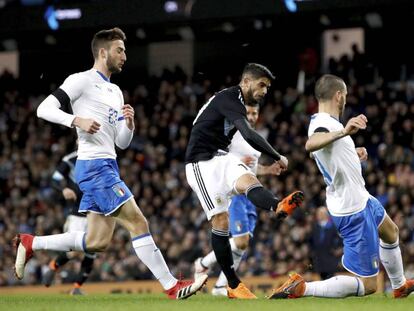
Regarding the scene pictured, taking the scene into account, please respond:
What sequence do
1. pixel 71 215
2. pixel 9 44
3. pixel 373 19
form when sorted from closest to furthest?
pixel 71 215, pixel 373 19, pixel 9 44

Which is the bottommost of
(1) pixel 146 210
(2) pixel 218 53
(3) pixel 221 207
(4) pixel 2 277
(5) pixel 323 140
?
(4) pixel 2 277

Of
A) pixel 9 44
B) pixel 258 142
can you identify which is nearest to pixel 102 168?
pixel 258 142

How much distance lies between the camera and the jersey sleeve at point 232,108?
9070mm

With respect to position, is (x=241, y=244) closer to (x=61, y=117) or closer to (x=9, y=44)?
(x=61, y=117)

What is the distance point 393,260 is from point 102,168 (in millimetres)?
2893

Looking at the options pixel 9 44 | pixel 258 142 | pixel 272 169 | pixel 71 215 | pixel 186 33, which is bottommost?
pixel 71 215

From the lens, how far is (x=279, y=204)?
316 inches

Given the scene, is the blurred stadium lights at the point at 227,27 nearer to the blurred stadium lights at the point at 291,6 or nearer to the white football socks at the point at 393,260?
the blurred stadium lights at the point at 291,6

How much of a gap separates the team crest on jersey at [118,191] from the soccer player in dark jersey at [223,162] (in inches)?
29.4

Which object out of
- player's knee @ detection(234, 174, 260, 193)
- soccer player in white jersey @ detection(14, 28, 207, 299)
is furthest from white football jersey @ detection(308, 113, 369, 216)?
soccer player in white jersey @ detection(14, 28, 207, 299)

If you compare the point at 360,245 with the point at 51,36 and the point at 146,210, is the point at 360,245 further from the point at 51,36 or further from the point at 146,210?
the point at 51,36

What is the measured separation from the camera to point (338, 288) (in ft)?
27.4

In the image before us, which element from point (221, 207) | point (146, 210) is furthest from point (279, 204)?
point (146, 210)

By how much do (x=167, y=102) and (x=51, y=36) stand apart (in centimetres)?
336
